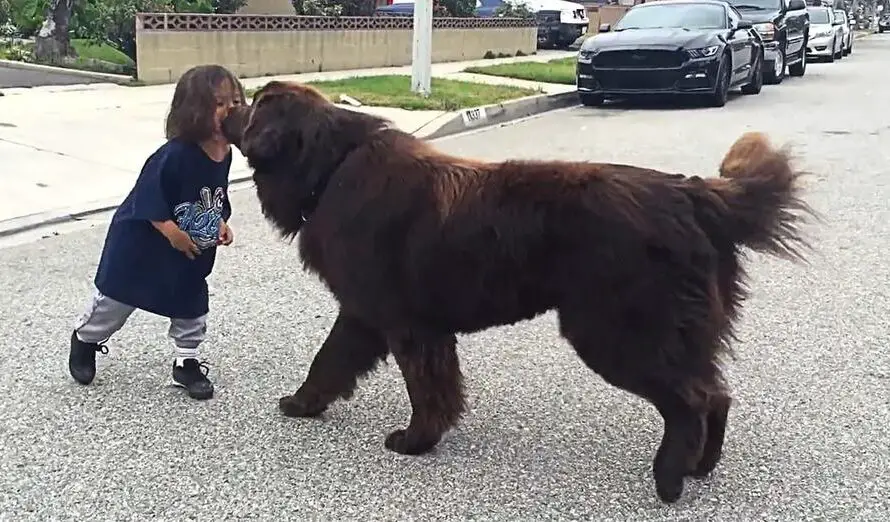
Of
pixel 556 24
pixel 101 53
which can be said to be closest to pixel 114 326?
pixel 101 53

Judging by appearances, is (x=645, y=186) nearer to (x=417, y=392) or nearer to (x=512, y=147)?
(x=417, y=392)

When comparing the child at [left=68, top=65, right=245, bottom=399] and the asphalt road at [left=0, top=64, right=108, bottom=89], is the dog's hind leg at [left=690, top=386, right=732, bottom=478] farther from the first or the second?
the asphalt road at [left=0, top=64, right=108, bottom=89]

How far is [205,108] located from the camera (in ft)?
13.2

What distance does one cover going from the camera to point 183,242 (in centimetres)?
412

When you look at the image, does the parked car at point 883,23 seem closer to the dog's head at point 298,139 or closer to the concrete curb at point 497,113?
the concrete curb at point 497,113

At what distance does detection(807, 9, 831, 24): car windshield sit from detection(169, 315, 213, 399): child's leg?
2839cm

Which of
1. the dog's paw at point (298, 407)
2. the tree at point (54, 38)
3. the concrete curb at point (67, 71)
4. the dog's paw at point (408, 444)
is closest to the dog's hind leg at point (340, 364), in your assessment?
the dog's paw at point (298, 407)

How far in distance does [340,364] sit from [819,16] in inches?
1156

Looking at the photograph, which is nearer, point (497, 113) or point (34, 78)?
point (497, 113)

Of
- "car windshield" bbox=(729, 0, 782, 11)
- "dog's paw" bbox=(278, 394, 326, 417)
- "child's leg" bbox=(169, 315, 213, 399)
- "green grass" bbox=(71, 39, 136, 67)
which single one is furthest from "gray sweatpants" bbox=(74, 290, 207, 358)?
"car windshield" bbox=(729, 0, 782, 11)

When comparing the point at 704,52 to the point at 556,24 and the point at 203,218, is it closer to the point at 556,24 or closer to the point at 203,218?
the point at 203,218

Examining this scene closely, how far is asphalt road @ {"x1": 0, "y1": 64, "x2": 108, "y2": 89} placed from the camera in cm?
1418

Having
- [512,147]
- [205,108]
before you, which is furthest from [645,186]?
[512,147]

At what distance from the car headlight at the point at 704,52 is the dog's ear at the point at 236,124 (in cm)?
1173
